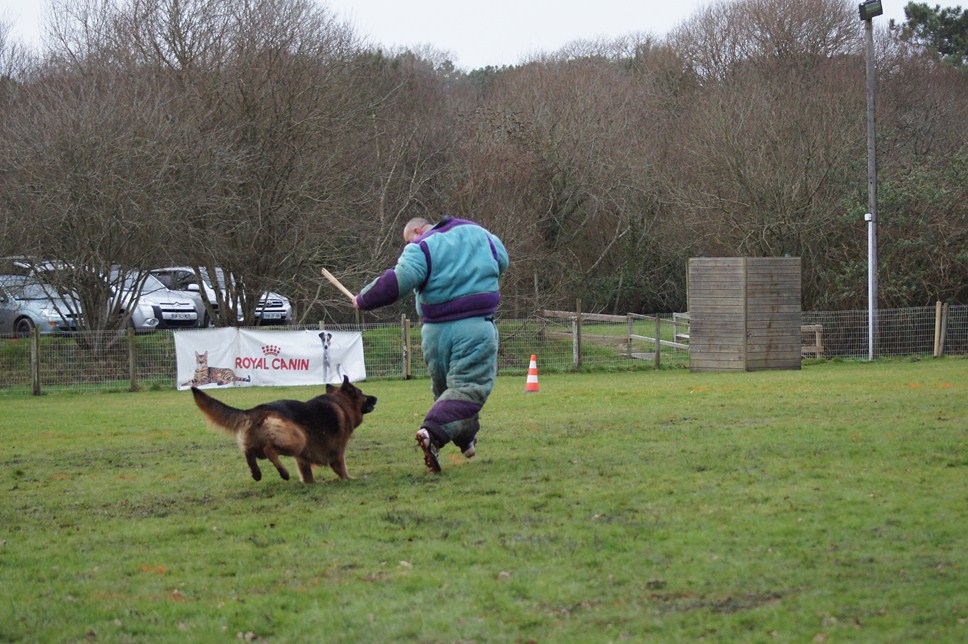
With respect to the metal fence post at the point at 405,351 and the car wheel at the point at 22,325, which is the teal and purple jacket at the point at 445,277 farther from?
the car wheel at the point at 22,325

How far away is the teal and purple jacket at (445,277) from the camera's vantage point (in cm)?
814

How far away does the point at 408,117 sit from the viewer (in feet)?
120

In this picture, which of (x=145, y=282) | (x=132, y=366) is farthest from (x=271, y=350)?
(x=145, y=282)

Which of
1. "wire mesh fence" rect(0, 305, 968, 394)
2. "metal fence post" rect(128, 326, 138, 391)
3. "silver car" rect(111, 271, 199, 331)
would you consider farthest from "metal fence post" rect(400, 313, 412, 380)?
"silver car" rect(111, 271, 199, 331)

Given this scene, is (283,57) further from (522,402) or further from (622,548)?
(622,548)

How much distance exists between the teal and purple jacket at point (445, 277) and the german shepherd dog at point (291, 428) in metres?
0.87

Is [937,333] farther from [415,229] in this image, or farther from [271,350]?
[415,229]

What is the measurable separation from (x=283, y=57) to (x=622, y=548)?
22.9 m

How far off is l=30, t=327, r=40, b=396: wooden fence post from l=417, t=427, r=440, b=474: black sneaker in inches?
593

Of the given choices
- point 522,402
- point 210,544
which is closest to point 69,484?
point 210,544

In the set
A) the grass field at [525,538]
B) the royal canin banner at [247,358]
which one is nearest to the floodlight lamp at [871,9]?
the royal canin banner at [247,358]

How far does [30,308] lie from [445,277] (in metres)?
19.1

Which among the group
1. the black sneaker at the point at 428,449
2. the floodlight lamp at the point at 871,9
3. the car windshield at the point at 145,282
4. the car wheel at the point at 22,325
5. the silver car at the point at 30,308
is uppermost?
the floodlight lamp at the point at 871,9

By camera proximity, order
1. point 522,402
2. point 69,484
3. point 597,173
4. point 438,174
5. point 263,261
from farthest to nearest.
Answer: point 597,173, point 438,174, point 263,261, point 522,402, point 69,484
